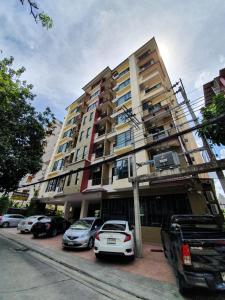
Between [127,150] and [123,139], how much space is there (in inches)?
66.6

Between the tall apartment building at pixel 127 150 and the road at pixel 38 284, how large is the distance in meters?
5.70

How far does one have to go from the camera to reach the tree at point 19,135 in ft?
30.3

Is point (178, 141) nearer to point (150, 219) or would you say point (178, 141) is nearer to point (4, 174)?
point (150, 219)

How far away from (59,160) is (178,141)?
1741 cm

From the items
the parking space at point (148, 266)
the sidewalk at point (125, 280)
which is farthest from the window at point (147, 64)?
the sidewalk at point (125, 280)

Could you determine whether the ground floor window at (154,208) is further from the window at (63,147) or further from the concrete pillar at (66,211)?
the window at (63,147)

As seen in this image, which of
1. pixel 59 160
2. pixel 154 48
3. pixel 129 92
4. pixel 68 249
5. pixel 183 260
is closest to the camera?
pixel 183 260

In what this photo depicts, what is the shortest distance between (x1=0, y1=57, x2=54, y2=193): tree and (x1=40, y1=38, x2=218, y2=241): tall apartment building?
4.69 m

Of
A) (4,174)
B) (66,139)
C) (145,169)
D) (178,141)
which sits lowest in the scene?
(4,174)

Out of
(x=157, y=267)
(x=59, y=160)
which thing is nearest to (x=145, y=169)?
(x=157, y=267)

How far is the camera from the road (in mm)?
3715

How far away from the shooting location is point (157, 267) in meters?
6.26

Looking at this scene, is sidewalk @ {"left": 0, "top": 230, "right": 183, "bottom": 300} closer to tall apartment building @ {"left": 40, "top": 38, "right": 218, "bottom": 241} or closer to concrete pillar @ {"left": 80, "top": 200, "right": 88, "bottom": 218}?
tall apartment building @ {"left": 40, "top": 38, "right": 218, "bottom": 241}

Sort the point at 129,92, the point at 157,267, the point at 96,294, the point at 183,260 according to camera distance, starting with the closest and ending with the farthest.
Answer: the point at 183,260 → the point at 96,294 → the point at 157,267 → the point at 129,92
